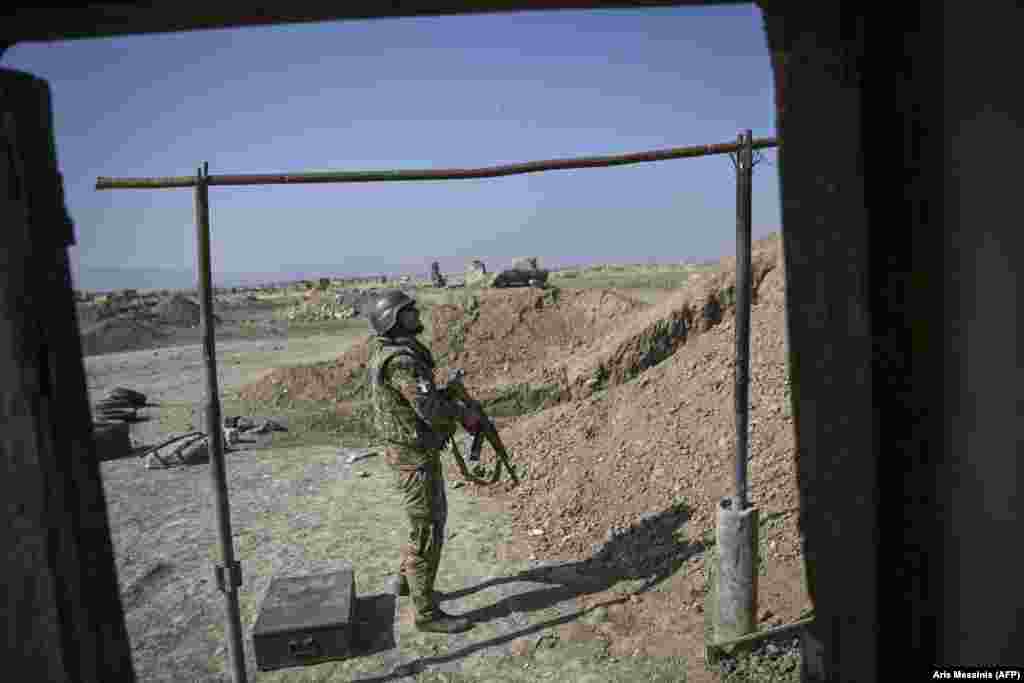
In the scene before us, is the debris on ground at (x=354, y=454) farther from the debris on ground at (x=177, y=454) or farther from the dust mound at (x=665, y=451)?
the debris on ground at (x=177, y=454)

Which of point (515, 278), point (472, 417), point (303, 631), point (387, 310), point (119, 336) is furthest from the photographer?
point (119, 336)

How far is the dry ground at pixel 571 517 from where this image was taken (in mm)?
3953

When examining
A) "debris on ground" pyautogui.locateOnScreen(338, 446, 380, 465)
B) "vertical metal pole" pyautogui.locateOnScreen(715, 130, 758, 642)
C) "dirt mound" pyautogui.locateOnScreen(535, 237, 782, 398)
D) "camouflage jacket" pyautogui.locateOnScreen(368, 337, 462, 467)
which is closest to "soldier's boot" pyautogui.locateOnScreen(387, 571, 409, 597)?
"camouflage jacket" pyautogui.locateOnScreen(368, 337, 462, 467)

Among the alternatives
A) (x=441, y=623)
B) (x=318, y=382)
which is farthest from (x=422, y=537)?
(x=318, y=382)

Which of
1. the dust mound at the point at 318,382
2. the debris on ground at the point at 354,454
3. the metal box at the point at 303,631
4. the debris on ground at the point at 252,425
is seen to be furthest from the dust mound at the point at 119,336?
the metal box at the point at 303,631

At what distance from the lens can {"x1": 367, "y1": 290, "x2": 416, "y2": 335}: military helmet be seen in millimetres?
4238

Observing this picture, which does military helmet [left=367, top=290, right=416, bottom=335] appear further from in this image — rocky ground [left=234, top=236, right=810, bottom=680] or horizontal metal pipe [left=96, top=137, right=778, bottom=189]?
rocky ground [left=234, top=236, right=810, bottom=680]

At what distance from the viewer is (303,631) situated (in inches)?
149

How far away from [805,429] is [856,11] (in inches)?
36.8

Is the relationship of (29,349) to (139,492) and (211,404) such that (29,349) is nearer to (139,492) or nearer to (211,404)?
(211,404)

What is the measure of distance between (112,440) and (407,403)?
704 cm

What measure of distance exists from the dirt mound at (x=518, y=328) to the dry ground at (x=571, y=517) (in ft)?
2.65

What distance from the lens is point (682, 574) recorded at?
4.46 metres

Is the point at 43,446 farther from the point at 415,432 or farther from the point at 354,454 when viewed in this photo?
the point at 354,454
